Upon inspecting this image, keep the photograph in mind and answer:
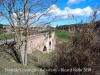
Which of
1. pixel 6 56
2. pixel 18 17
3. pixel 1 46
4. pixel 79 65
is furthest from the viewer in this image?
pixel 1 46

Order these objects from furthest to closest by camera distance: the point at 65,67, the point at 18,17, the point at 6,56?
the point at 6,56, the point at 18,17, the point at 65,67

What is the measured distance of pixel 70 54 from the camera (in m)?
8.77

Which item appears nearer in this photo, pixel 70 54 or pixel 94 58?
pixel 94 58

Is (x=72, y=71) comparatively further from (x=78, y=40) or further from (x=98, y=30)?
(x=98, y=30)

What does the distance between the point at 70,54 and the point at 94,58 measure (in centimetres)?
140

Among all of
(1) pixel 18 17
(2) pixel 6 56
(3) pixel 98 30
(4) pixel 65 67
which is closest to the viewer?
(3) pixel 98 30

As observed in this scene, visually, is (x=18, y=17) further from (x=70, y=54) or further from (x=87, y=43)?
(x=87, y=43)

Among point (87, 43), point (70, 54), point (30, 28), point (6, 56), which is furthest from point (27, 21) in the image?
point (87, 43)

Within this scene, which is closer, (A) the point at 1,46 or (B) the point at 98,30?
(B) the point at 98,30

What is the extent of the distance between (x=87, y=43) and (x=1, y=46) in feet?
32.7

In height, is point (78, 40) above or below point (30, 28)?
below

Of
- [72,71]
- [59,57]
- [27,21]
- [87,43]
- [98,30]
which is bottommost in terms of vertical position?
[72,71]

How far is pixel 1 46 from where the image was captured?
15164 mm

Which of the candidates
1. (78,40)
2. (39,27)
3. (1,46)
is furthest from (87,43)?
(1,46)
